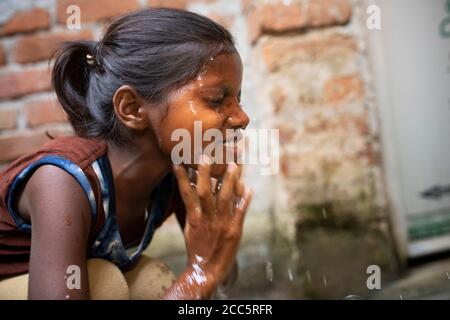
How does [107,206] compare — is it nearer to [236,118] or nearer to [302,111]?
[236,118]

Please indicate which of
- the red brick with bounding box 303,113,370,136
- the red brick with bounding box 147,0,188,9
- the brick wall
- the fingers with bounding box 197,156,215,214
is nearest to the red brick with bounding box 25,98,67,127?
the brick wall

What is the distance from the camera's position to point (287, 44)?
1694mm

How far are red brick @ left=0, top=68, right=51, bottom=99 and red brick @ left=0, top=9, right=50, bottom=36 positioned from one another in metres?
0.14

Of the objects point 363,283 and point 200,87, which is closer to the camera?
point 200,87

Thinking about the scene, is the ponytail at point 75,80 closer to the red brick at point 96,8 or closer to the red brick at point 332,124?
the red brick at point 96,8

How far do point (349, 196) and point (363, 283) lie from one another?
11.7 inches

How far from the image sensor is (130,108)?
1062mm

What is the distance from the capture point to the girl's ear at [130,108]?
3.44 ft

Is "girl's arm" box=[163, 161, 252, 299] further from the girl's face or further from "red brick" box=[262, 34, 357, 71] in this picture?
"red brick" box=[262, 34, 357, 71]

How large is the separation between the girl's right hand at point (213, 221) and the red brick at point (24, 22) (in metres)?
1.03

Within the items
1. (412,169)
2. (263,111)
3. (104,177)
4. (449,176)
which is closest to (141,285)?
(104,177)

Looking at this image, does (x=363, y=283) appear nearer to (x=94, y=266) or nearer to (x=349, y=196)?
(x=349, y=196)

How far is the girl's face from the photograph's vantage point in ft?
3.29

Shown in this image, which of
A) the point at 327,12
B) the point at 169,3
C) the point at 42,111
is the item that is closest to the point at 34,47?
the point at 42,111
